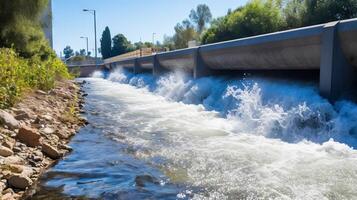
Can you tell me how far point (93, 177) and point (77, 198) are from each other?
0.94m

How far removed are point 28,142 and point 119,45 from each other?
88.0 metres

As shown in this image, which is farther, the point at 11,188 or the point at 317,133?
the point at 317,133

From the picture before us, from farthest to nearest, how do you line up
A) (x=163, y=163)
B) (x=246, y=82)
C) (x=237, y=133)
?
1. (x=246, y=82)
2. (x=237, y=133)
3. (x=163, y=163)

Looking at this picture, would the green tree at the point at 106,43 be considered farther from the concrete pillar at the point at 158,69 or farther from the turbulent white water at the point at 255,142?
the turbulent white water at the point at 255,142

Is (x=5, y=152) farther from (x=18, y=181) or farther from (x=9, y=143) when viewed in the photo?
(x=18, y=181)

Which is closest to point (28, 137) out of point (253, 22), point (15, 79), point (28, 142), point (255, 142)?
point (28, 142)

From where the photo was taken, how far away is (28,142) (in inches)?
298

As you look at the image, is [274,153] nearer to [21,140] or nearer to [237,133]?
[237,133]

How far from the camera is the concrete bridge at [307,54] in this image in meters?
9.80

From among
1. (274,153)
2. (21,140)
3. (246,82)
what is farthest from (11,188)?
(246,82)

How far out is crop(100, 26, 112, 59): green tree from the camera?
300ft

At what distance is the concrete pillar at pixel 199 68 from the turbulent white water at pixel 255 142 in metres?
3.19

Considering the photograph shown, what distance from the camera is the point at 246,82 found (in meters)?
14.8

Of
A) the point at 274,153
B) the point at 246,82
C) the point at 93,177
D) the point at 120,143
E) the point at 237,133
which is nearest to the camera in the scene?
the point at 93,177
